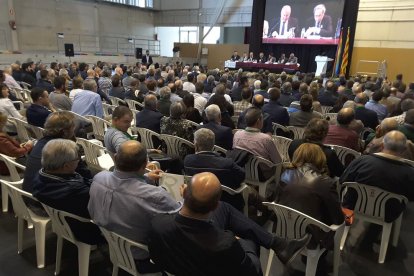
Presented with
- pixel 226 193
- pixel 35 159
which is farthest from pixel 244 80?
pixel 35 159

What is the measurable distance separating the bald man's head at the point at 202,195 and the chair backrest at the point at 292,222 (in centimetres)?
79

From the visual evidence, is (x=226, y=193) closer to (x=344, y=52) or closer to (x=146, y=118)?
(x=146, y=118)

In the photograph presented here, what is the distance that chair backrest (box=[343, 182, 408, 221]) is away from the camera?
255cm

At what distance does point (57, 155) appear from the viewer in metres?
2.04

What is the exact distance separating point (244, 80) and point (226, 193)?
4.71m

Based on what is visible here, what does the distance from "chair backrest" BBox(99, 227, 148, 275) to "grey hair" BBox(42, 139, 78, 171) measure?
545 millimetres

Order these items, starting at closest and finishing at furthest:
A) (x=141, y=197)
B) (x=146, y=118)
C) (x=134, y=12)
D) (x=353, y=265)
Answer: (x=141, y=197), (x=353, y=265), (x=146, y=118), (x=134, y=12)

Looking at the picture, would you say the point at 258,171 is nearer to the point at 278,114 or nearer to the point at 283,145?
the point at 283,145

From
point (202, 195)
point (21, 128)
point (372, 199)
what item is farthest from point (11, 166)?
point (372, 199)

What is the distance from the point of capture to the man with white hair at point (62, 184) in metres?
2.03

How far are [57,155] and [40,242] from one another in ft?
2.88

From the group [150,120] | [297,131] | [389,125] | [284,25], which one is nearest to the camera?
[389,125]

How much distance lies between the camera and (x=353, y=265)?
104 inches

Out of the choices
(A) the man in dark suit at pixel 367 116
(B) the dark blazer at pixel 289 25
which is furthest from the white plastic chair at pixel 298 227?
(B) the dark blazer at pixel 289 25
